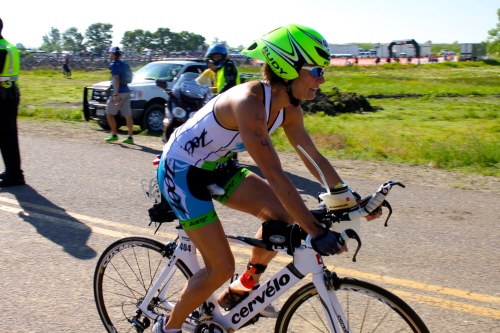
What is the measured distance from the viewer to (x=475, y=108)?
1026 inches

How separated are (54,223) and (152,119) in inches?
314

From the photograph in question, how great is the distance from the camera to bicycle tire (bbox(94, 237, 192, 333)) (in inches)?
150

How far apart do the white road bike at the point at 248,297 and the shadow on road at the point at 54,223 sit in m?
1.61

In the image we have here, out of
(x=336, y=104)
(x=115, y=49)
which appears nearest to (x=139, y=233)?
(x=115, y=49)

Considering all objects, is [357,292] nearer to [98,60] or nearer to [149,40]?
[98,60]

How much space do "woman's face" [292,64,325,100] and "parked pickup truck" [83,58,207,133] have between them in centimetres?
1133

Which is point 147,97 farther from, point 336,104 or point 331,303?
point 331,303

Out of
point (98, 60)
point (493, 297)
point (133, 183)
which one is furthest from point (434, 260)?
point (98, 60)

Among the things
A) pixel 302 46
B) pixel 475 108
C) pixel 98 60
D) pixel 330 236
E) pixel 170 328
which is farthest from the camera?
pixel 98 60

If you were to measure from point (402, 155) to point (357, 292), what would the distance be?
29.3ft

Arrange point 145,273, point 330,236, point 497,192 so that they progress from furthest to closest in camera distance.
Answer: point 497,192 < point 145,273 < point 330,236

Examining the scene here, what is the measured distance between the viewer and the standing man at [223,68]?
31.2ft

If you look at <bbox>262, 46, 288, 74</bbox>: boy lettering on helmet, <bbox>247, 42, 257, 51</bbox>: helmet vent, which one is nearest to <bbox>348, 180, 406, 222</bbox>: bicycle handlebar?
<bbox>262, 46, 288, 74</bbox>: boy lettering on helmet

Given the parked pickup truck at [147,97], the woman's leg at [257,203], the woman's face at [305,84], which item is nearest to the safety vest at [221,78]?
the parked pickup truck at [147,97]
